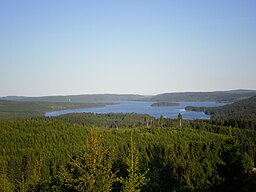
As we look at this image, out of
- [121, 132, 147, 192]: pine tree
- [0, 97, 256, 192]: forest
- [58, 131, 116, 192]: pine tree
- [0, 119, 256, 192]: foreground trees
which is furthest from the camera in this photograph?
[0, 97, 256, 192]: forest

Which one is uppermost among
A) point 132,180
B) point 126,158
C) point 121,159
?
point 126,158

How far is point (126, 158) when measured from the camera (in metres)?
14.8

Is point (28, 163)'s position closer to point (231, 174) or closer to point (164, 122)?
point (231, 174)

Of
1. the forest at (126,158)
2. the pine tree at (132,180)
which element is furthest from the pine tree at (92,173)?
the pine tree at (132,180)

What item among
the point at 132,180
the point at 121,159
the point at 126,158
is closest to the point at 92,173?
the point at 132,180

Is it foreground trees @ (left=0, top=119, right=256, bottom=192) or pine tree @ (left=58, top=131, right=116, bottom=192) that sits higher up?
pine tree @ (left=58, top=131, right=116, bottom=192)

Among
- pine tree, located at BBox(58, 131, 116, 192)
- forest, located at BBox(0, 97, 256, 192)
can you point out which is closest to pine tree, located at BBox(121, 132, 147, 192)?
forest, located at BBox(0, 97, 256, 192)

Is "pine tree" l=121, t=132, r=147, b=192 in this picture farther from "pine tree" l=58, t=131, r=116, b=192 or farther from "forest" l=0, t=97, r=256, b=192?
"pine tree" l=58, t=131, r=116, b=192

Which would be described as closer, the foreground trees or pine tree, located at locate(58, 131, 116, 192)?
pine tree, located at locate(58, 131, 116, 192)

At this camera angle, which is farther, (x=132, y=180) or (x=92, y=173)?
(x=132, y=180)

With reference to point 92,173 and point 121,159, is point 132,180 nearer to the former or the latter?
point 92,173

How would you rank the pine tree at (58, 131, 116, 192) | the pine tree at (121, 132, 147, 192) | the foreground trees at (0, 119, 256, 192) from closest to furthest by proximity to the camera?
1. the pine tree at (58, 131, 116, 192)
2. the pine tree at (121, 132, 147, 192)
3. the foreground trees at (0, 119, 256, 192)

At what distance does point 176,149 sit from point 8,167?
4091cm

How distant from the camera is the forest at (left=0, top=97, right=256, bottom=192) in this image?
12.7 metres
